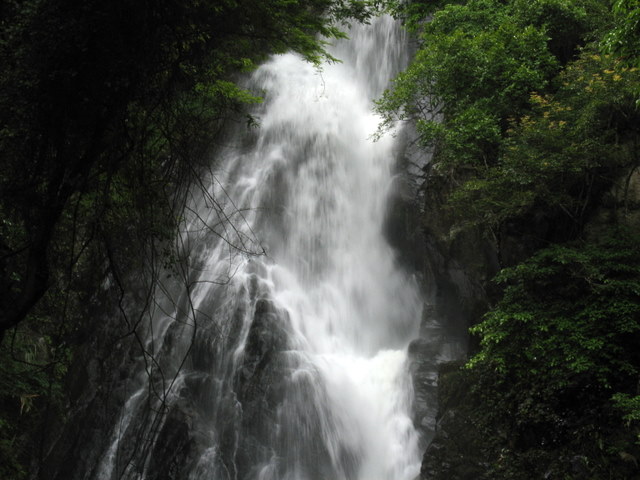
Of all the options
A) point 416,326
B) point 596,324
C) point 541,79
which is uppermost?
point 541,79

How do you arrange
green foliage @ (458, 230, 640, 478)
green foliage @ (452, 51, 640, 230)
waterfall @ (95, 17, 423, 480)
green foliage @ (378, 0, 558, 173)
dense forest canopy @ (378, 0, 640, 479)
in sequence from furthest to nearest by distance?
waterfall @ (95, 17, 423, 480) < green foliage @ (378, 0, 558, 173) < green foliage @ (452, 51, 640, 230) < dense forest canopy @ (378, 0, 640, 479) < green foliage @ (458, 230, 640, 478)

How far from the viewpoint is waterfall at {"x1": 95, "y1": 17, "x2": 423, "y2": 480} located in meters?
10.4

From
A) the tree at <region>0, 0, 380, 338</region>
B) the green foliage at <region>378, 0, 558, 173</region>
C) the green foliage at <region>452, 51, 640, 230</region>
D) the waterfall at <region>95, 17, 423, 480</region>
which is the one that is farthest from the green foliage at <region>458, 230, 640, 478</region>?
the tree at <region>0, 0, 380, 338</region>

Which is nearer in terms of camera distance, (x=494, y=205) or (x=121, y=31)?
(x=121, y=31)

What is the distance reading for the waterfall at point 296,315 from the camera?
10.4 metres

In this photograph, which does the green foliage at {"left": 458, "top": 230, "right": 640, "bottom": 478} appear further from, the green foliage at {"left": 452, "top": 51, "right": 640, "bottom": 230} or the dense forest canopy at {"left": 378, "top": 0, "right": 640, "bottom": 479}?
the green foliage at {"left": 452, "top": 51, "right": 640, "bottom": 230}

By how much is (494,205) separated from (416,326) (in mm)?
6131

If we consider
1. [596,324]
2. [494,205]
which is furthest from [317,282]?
[596,324]

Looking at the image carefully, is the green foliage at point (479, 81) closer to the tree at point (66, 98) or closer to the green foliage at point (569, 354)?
the green foliage at point (569, 354)

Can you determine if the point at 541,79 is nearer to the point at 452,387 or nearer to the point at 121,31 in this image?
the point at 452,387

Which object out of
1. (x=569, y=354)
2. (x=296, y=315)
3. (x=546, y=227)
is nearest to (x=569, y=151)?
(x=546, y=227)

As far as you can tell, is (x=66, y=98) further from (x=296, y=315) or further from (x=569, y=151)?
(x=296, y=315)

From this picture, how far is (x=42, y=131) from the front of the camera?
133 inches

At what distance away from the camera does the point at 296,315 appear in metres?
13.2
